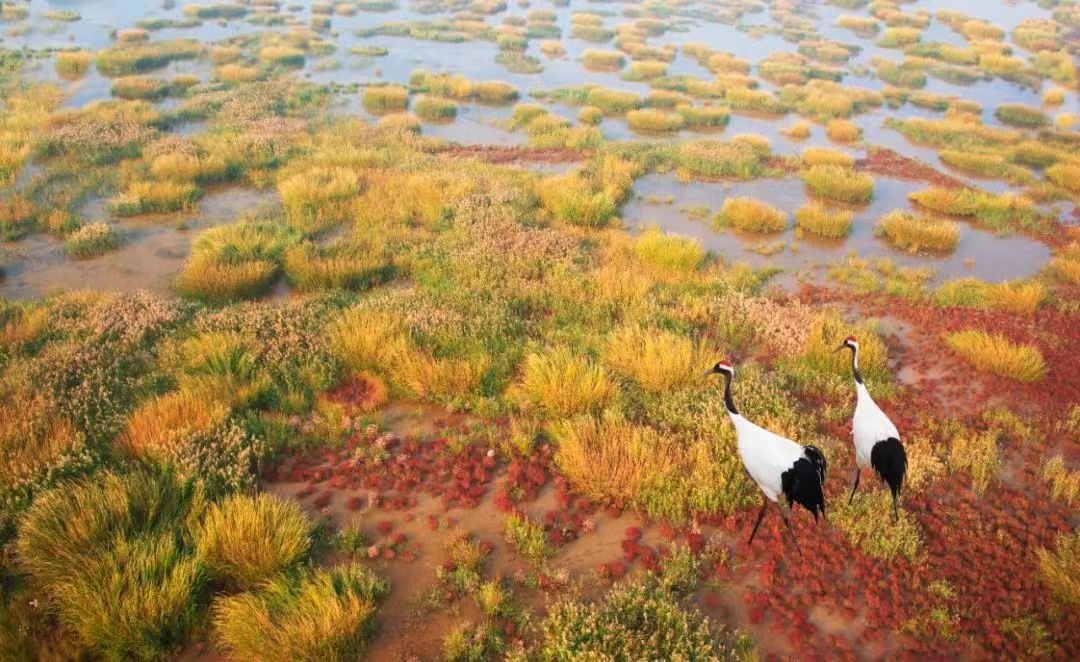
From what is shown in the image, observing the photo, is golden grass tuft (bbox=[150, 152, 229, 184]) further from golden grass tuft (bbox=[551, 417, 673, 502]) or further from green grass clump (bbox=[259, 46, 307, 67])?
green grass clump (bbox=[259, 46, 307, 67])

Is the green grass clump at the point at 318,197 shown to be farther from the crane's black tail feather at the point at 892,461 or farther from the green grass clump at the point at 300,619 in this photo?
the crane's black tail feather at the point at 892,461

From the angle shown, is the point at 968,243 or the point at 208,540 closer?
the point at 208,540

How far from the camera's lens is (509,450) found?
706 cm

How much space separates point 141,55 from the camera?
28.0 m

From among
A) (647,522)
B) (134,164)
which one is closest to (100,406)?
(647,522)

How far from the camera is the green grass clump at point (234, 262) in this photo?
11016 mm

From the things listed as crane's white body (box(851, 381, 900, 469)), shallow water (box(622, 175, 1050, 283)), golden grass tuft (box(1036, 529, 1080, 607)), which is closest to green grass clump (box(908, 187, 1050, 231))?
shallow water (box(622, 175, 1050, 283))

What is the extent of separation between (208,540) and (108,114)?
20.9 m

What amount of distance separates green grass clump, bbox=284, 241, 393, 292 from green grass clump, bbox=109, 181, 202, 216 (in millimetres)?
4740

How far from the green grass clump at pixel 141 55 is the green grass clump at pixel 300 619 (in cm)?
2988

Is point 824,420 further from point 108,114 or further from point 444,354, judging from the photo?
point 108,114

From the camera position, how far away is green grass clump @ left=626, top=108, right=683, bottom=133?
2431 cm

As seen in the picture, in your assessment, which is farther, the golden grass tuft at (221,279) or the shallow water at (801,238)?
the shallow water at (801,238)

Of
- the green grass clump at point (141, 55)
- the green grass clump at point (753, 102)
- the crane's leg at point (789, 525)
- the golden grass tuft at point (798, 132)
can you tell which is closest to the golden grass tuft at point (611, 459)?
the crane's leg at point (789, 525)
